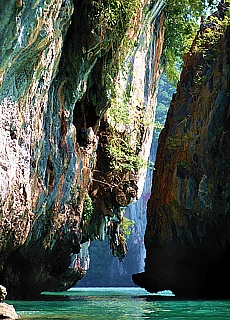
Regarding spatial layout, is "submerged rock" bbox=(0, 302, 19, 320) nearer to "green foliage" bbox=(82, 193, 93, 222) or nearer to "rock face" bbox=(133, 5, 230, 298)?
"green foliage" bbox=(82, 193, 93, 222)

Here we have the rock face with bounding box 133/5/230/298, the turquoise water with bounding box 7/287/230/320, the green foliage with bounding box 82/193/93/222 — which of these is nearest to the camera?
the turquoise water with bounding box 7/287/230/320

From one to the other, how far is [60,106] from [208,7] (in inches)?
378

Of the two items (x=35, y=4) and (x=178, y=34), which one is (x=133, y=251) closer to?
(x=178, y=34)

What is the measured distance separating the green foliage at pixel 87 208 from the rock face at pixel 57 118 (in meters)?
0.17

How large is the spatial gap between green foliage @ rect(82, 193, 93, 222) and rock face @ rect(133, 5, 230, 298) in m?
3.24

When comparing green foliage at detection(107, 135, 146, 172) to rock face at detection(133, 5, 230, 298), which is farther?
rock face at detection(133, 5, 230, 298)

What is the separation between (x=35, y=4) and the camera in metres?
7.23

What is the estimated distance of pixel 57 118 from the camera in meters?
11.7

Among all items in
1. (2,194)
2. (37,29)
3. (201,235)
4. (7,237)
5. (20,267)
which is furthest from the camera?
(201,235)

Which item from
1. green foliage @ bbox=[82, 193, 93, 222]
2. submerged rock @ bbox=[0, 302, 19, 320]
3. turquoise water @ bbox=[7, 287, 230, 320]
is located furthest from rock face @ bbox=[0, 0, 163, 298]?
submerged rock @ bbox=[0, 302, 19, 320]

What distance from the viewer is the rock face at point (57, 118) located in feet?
26.9

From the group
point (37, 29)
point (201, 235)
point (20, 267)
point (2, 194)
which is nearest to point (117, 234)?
point (201, 235)

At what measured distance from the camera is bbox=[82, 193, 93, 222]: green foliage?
51.8 ft

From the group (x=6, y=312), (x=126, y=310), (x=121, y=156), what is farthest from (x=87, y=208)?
(x=6, y=312)
